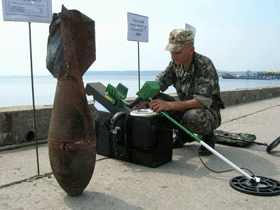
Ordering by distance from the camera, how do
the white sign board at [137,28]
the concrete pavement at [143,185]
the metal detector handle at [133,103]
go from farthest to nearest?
1. the white sign board at [137,28]
2. the metal detector handle at [133,103]
3. the concrete pavement at [143,185]

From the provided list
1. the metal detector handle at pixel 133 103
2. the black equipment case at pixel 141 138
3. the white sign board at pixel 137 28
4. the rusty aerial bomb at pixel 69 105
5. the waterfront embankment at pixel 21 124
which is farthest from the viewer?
the white sign board at pixel 137 28

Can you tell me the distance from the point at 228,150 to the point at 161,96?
1095mm

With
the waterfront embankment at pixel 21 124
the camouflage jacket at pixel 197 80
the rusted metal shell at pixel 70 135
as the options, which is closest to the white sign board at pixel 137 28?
the camouflage jacket at pixel 197 80

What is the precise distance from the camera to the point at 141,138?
2590 millimetres

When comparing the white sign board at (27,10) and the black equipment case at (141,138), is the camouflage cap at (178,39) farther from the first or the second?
the white sign board at (27,10)

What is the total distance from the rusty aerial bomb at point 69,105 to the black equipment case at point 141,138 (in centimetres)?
84

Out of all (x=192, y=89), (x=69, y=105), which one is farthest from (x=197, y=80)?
(x=69, y=105)

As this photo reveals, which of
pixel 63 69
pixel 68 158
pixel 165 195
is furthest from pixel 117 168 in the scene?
pixel 63 69

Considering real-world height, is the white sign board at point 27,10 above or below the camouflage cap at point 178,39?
above

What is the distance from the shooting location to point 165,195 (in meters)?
1.99

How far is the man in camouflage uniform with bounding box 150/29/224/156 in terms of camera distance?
8.93 ft

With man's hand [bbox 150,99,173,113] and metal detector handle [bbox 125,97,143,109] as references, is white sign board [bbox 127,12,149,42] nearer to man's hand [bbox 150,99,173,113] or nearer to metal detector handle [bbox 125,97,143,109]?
metal detector handle [bbox 125,97,143,109]

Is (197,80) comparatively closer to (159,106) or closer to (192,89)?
(192,89)

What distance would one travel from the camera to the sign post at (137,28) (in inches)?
193
